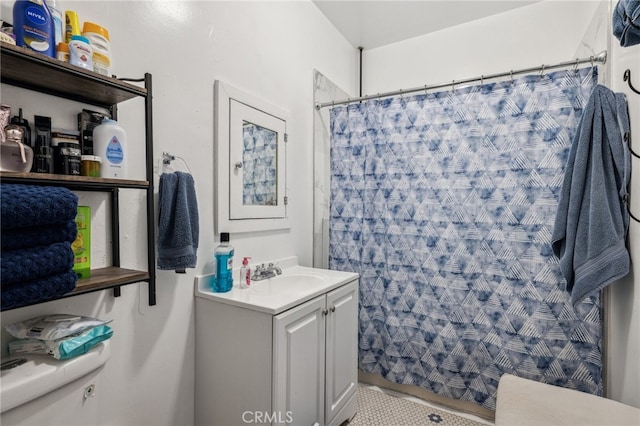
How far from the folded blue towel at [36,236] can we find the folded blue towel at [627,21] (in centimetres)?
162

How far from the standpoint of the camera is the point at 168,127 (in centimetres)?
133

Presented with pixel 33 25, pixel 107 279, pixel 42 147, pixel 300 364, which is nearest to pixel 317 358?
pixel 300 364

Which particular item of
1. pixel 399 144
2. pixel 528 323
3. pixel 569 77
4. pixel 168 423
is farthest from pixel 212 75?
pixel 528 323

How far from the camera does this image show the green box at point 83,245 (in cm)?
98

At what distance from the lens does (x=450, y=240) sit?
1926 mm

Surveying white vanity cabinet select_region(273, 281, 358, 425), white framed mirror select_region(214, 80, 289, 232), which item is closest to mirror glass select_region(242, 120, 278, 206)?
white framed mirror select_region(214, 80, 289, 232)

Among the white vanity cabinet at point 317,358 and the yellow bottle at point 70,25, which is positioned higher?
the yellow bottle at point 70,25

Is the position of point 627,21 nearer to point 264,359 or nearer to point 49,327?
point 264,359

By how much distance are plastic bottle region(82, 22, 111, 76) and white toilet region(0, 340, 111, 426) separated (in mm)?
837

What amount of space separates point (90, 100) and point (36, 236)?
1.78 feet

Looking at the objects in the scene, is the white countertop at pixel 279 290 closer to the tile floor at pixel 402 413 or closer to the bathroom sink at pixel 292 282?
the bathroom sink at pixel 292 282

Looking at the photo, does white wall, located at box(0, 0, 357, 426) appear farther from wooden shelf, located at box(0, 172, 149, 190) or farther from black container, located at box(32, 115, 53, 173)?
wooden shelf, located at box(0, 172, 149, 190)

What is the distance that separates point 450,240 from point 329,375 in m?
1.06

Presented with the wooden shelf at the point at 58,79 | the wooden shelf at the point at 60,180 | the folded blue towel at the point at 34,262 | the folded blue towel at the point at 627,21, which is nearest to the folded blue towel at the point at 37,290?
the folded blue towel at the point at 34,262
